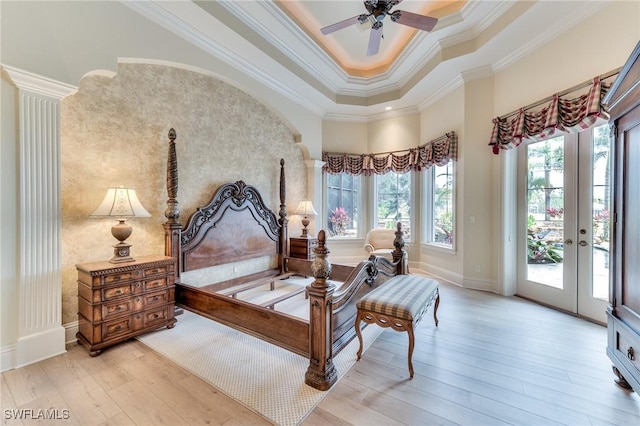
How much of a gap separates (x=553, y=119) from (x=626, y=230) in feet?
5.71

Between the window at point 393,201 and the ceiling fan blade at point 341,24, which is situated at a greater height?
the ceiling fan blade at point 341,24

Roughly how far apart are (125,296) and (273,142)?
3.14 meters

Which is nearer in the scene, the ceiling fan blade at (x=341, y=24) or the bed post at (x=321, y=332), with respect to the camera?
the bed post at (x=321, y=332)

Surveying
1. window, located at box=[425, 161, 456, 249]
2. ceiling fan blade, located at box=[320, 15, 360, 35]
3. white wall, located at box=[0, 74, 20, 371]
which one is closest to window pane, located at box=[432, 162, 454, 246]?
window, located at box=[425, 161, 456, 249]

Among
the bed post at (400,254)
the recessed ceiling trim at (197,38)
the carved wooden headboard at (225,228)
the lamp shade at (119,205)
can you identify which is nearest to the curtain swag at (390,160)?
the carved wooden headboard at (225,228)

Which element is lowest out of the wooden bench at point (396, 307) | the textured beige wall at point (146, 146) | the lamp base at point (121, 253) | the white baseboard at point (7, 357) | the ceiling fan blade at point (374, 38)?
the white baseboard at point (7, 357)

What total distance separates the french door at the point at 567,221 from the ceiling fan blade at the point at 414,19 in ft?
7.19

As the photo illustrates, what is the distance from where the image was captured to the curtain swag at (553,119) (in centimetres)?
259

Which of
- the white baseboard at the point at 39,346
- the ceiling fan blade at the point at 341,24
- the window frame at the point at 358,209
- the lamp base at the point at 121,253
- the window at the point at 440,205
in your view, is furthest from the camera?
the window frame at the point at 358,209

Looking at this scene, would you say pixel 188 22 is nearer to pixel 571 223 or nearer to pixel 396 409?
pixel 396 409

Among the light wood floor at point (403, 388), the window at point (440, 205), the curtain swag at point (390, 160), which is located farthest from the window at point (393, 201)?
the light wood floor at point (403, 388)

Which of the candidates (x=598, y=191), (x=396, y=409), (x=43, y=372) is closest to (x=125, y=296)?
(x=43, y=372)

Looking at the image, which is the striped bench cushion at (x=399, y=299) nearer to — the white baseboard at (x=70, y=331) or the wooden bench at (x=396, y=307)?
the wooden bench at (x=396, y=307)

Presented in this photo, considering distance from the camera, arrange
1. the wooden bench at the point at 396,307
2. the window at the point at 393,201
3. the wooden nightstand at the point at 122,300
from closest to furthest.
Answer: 1. the wooden bench at the point at 396,307
2. the wooden nightstand at the point at 122,300
3. the window at the point at 393,201
